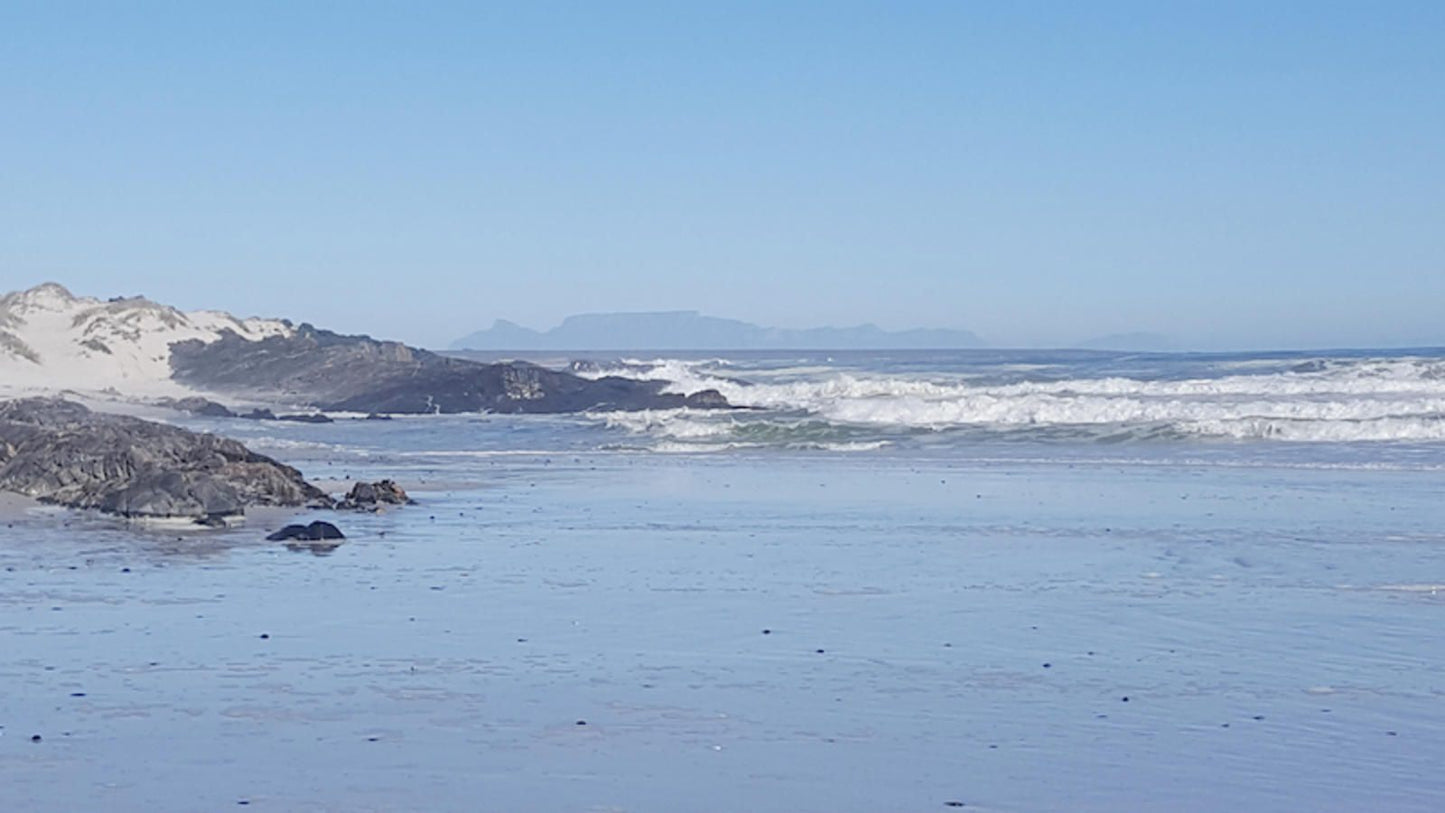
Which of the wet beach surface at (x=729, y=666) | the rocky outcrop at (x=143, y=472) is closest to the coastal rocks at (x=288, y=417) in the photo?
the rocky outcrop at (x=143, y=472)

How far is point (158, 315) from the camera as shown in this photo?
168 feet

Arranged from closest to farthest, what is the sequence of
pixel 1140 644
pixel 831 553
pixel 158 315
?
pixel 1140 644 < pixel 831 553 < pixel 158 315

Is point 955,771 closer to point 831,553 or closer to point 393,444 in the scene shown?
point 831,553

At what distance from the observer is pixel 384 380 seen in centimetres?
4312

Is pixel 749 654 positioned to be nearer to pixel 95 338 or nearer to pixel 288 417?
pixel 288 417

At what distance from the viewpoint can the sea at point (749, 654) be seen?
605 cm

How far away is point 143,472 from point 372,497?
2079 mm

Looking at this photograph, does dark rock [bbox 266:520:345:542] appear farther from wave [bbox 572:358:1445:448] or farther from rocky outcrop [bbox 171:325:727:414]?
rocky outcrop [bbox 171:325:727:414]

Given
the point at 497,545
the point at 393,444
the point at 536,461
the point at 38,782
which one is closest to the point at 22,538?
the point at 497,545

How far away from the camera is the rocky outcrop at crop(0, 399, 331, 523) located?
565 inches

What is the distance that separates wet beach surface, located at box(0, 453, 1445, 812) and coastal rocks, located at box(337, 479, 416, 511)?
136cm

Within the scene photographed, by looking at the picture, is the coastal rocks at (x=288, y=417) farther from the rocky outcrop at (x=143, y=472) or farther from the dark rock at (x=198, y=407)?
the rocky outcrop at (x=143, y=472)

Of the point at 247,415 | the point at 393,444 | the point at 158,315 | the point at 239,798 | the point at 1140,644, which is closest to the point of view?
the point at 239,798

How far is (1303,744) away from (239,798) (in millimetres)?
3996
